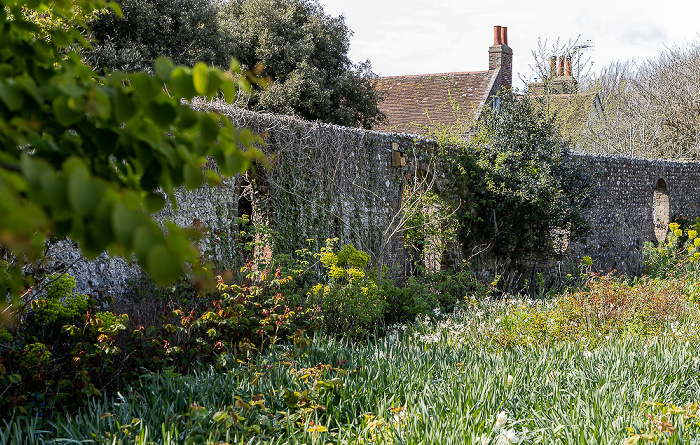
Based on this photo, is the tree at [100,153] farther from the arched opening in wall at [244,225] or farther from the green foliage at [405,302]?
the green foliage at [405,302]

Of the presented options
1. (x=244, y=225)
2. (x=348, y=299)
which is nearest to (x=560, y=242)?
(x=348, y=299)

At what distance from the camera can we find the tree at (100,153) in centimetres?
84

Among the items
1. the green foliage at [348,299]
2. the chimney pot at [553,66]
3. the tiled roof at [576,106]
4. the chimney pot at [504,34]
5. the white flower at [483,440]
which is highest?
the chimney pot at [504,34]

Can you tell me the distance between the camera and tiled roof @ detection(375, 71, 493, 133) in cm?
1817

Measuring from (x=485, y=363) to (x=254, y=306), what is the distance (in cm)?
185

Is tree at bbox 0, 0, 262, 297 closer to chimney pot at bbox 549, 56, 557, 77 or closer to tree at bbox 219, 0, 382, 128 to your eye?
tree at bbox 219, 0, 382, 128

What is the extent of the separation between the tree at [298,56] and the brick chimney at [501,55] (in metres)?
7.81

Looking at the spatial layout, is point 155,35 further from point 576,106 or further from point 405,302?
point 576,106

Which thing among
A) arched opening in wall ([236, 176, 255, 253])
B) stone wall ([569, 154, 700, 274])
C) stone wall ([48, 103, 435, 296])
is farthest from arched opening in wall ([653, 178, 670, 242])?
arched opening in wall ([236, 176, 255, 253])

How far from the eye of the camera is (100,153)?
1109 mm

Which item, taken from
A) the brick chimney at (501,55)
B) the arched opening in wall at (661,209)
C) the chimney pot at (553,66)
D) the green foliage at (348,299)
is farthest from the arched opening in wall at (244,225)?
the brick chimney at (501,55)

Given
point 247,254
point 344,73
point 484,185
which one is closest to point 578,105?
point 344,73

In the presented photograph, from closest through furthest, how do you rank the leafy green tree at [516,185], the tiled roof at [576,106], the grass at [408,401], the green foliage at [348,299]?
the grass at [408,401] < the green foliage at [348,299] < the leafy green tree at [516,185] < the tiled roof at [576,106]

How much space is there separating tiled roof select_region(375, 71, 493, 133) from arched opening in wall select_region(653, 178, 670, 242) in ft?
18.0
